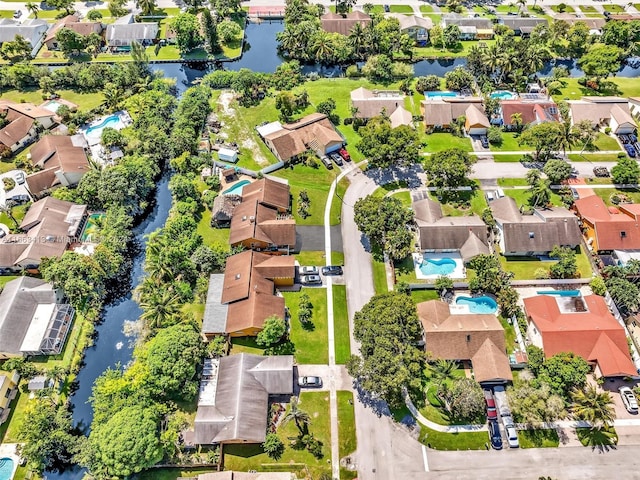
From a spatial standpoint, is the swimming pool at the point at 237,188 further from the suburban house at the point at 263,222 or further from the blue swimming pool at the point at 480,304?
the blue swimming pool at the point at 480,304

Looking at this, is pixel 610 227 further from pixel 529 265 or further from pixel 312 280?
pixel 312 280

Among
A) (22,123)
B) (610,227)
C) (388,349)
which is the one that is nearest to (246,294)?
(388,349)

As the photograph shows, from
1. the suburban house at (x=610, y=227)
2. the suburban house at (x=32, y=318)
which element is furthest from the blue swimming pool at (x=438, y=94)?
the suburban house at (x=32, y=318)

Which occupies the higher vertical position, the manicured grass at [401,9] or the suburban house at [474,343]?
the manicured grass at [401,9]

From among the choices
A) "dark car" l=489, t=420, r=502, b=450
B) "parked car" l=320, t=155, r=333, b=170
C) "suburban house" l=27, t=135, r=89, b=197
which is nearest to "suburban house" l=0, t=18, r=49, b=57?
"suburban house" l=27, t=135, r=89, b=197

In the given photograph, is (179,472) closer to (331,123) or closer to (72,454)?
(72,454)

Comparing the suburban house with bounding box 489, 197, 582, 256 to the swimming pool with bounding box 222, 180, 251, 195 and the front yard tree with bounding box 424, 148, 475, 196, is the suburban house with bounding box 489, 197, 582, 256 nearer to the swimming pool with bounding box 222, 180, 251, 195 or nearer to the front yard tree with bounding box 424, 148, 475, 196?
the front yard tree with bounding box 424, 148, 475, 196

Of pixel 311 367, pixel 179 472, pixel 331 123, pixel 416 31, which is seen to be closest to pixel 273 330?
pixel 311 367
